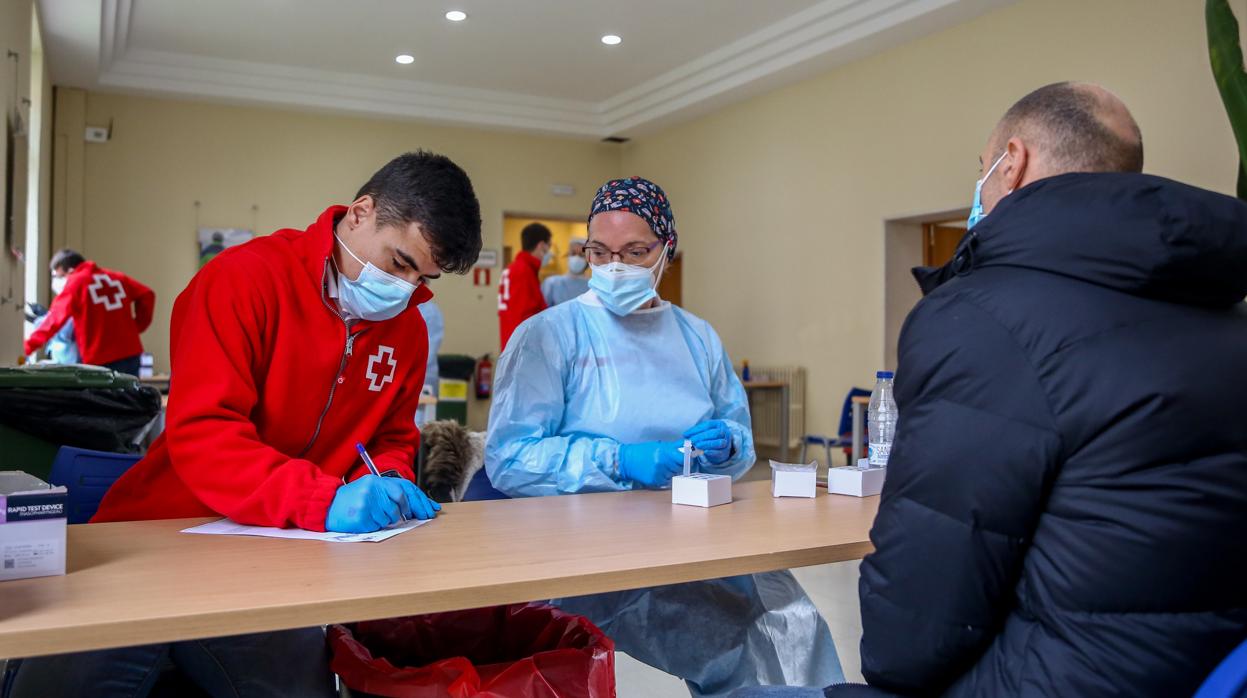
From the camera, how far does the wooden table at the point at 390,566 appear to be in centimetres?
99

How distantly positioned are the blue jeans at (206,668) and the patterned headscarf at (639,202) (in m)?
A: 1.19

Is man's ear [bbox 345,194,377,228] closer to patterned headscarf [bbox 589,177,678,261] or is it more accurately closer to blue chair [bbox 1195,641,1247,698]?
patterned headscarf [bbox 589,177,678,261]

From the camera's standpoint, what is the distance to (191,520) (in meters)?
1.53

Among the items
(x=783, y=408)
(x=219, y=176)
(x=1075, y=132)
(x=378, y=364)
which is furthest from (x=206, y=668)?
(x=219, y=176)

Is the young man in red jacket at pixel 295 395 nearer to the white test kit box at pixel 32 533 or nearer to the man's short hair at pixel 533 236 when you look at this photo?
the white test kit box at pixel 32 533

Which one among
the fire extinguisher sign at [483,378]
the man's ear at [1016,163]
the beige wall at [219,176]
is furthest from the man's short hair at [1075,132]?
the fire extinguisher sign at [483,378]

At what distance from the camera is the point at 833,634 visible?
332 cm

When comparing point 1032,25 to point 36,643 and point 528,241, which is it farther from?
point 36,643

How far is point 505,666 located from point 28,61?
5.39 meters

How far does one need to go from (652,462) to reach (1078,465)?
3.45 feet

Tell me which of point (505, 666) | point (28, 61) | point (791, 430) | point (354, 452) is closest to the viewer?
point (505, 666)

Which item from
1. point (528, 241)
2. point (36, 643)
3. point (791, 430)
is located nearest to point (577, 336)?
point (36, 643)

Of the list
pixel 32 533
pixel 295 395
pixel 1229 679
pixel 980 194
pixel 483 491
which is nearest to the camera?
pixel 1229 679

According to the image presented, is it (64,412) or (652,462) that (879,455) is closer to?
(652,462)
